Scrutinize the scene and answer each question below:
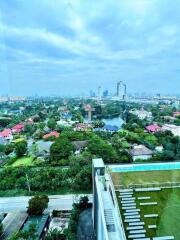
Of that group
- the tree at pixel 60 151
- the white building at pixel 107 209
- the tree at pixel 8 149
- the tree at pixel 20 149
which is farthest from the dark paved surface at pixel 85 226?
the tree at pixel 8 149

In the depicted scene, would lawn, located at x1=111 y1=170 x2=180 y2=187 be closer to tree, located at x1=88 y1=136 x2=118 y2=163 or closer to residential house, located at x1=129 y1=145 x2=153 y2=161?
tree, located at x1=88 y1=136 x2=118 y2=163

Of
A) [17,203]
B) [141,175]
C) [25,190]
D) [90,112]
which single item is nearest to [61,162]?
[25,190]

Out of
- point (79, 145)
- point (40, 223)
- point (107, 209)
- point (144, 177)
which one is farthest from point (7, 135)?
point (107, 209)

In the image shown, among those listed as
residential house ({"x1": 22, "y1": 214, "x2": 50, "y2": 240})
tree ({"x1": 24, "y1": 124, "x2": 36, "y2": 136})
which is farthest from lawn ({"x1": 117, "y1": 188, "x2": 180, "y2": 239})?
tree ({"x1": 24, "y1": 124, "x2": 36, "y2": 136})

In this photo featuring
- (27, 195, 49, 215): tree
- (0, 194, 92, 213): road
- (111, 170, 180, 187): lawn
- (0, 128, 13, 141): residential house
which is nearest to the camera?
(111, 170, 180, 187): lawn

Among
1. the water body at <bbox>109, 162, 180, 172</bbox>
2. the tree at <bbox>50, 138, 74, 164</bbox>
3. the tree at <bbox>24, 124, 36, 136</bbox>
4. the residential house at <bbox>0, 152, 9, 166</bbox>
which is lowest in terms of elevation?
the residential house at <bbox>0, 152, 9, 166</bbox>

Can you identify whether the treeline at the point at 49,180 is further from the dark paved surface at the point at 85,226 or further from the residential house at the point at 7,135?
the residential house at the point at 7,135

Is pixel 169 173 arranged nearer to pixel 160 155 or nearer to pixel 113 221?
pixel 113 221
